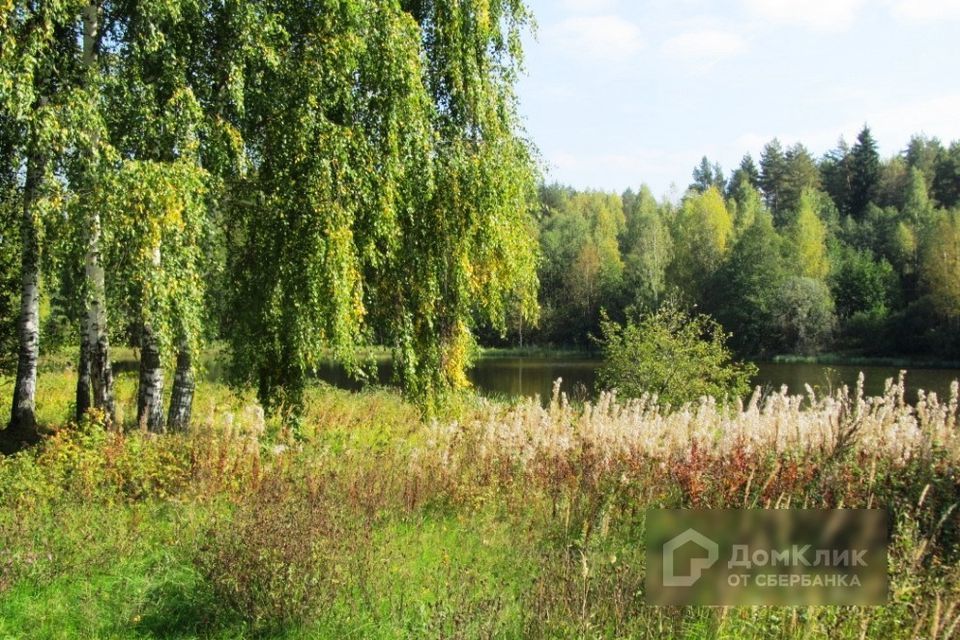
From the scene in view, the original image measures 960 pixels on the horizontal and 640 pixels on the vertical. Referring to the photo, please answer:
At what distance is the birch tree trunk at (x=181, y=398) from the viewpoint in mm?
9766

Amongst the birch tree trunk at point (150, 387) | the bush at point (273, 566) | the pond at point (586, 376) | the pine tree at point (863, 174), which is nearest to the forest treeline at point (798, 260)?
the pine tree at point (863, 174)

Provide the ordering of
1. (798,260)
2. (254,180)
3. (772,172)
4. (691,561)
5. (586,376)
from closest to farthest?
1. (691,561)
2. (254,180)
3. (586,376)
4. (798,260)
5. (772,172)

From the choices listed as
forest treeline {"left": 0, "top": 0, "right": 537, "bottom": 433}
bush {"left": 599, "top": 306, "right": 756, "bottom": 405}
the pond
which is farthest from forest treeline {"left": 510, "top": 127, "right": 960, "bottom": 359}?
forest treeline {"left": 0, "top": 0, "right": 537, "bottom": 433}

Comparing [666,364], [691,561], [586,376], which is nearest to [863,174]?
[586,376]

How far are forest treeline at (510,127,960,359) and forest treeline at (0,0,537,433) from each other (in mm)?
29999

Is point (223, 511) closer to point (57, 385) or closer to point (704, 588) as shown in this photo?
point (704, 588)

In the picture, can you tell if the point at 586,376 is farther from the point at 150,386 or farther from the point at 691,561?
the point at 691,561

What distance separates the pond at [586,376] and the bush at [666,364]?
33.9 feet

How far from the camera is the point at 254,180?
28.5 feet

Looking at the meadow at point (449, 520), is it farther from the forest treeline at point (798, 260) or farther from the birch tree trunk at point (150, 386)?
the forest treeline at point (798, 260)

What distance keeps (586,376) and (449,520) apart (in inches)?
1275

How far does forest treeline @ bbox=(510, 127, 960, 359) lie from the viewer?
5009 cm

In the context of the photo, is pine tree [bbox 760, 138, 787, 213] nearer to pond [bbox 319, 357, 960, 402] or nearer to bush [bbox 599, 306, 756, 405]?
pond [bbox 319, 357, 960, 402]

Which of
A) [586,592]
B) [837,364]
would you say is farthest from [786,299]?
[586,592]
